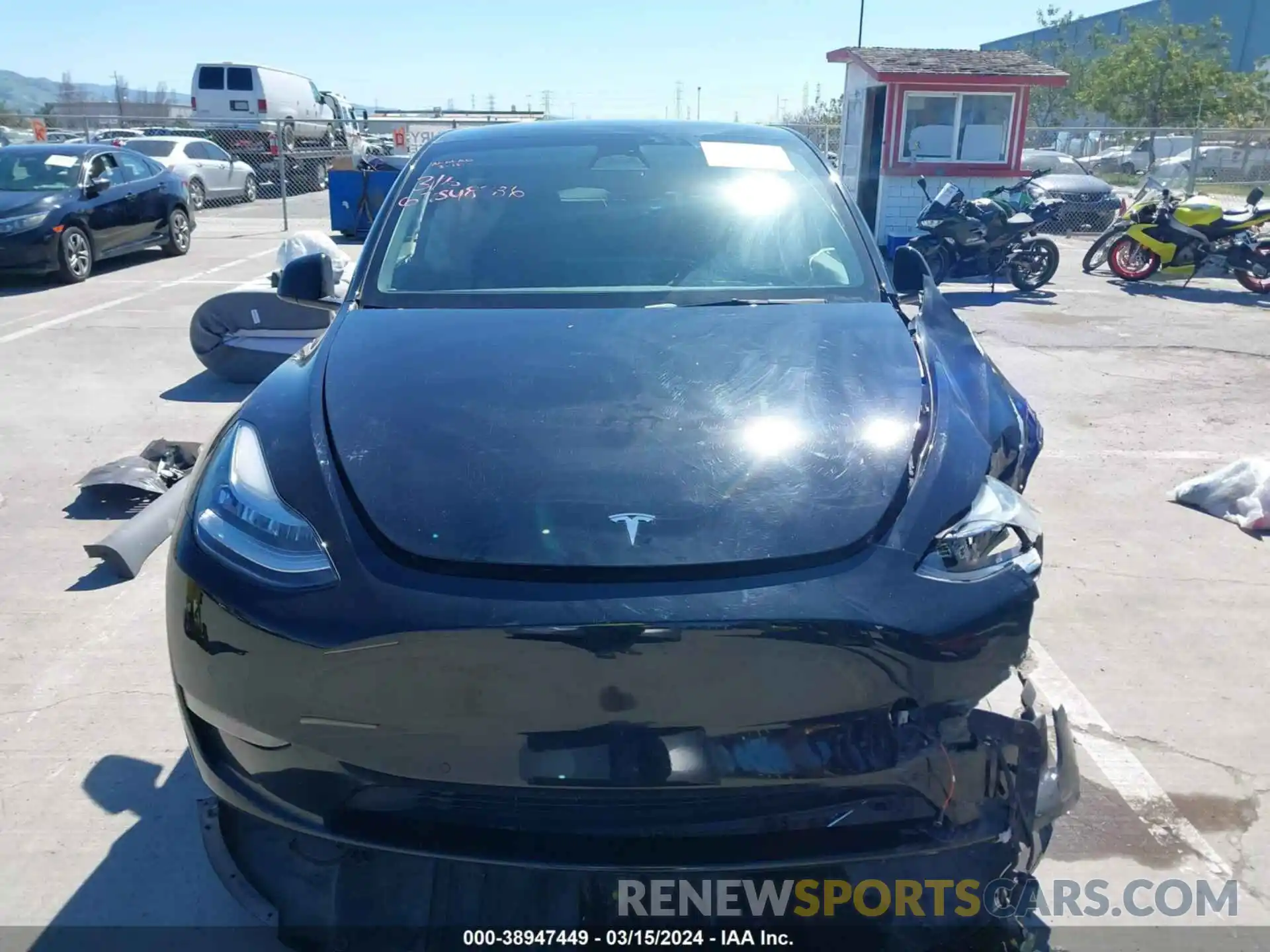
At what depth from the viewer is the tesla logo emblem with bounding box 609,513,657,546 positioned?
2.04 meters

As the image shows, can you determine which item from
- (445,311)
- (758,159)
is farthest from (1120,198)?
(445,311)

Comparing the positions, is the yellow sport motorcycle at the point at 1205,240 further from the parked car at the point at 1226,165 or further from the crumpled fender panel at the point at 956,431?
the crumpled fender panel at the point at 956,431

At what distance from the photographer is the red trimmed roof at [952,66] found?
48.8 feet

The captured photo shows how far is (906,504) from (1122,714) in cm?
180

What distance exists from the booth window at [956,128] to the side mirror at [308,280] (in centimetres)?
1348

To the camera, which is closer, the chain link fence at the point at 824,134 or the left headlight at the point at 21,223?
the left headlight at the point at 21,223

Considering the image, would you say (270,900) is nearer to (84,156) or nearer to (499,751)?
(499,751)

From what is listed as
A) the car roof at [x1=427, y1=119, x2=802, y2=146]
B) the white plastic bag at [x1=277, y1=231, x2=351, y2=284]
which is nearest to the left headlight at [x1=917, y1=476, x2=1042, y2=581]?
the car roof at [x1=427, y1=119, x2=802, y2=146]

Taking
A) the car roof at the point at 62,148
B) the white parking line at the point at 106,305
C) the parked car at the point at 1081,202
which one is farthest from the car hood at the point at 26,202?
the parked car at the point at 1081,202

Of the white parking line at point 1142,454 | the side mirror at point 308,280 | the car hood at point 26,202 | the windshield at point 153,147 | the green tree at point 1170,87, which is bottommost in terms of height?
the white parking line at point 1142,454

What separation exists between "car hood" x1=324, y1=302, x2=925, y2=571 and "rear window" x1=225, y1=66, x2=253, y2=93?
2771cm

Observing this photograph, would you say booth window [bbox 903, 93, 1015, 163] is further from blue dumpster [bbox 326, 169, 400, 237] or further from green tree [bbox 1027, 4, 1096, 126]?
green tree [bbox 1027, 4, 1096, 126]

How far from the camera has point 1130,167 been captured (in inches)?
1241

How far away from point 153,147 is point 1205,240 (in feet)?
60.4
